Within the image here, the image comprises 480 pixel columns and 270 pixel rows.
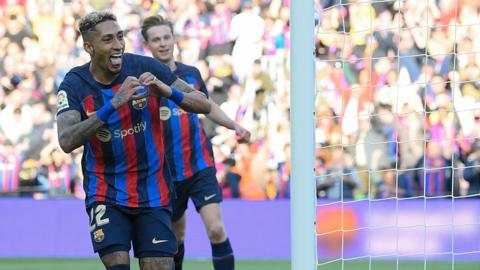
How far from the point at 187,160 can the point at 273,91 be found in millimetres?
3308

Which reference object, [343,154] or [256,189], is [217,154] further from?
[343,154]

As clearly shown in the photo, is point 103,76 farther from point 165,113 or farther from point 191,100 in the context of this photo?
point 165,113

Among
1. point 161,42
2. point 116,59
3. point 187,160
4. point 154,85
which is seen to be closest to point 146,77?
point 154,85

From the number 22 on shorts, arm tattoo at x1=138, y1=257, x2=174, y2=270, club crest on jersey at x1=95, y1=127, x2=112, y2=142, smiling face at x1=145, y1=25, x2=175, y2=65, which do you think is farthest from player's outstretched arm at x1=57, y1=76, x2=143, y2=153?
smiling face at x1=145, y1=25, x2=175, y2=65

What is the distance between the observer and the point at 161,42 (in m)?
6.48

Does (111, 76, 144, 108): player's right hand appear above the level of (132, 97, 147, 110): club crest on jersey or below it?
above

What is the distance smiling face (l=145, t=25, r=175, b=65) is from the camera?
6.48m

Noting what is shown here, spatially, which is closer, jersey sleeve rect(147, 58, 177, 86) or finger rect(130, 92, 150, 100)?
finger rect(130, 92, 150, 100)

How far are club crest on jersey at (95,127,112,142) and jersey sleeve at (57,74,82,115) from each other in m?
0.13

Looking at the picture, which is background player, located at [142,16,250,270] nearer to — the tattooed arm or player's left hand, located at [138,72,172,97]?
the tattooed arm

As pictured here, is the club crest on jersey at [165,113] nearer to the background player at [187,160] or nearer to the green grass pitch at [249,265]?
the background player at [187,160]

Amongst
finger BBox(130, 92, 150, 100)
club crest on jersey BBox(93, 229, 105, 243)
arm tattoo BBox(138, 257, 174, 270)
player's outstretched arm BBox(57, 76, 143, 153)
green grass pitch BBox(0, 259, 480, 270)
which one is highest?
finger BBox(130, 92, 150, 100)

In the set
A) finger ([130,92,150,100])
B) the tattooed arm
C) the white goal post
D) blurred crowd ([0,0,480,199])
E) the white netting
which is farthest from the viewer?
blurred crowd ([0,0,480,199])

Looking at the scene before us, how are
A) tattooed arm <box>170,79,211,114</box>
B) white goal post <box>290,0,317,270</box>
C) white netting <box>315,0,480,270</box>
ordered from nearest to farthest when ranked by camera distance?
white goal post <box>290,0,317,270</box> → tattooed arm <box>170,79,211,114</box> → white netting <box>315,0,480,270</box>
